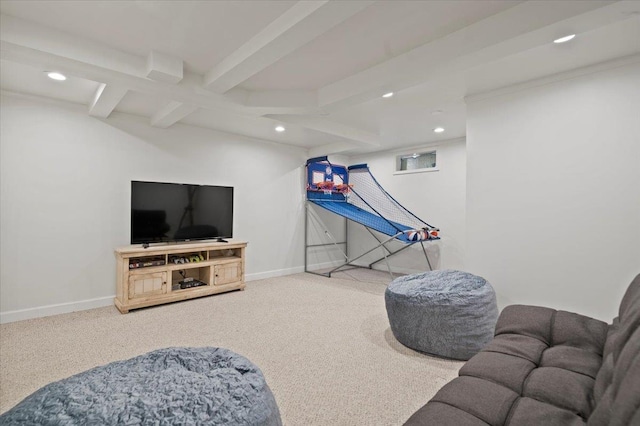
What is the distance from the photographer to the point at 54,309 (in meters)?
3.31

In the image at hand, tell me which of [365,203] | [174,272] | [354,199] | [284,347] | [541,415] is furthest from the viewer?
[354,199]

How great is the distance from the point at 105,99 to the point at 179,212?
1491mm

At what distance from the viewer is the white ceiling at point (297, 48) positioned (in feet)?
5.83

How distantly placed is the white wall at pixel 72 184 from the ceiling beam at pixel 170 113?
9.1 inches

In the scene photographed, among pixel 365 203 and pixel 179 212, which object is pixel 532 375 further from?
pixel 365 203

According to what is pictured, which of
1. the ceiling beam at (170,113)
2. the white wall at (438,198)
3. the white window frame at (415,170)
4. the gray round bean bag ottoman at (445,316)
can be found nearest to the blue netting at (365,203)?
the white wall at (438,198)

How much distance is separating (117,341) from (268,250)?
275cm

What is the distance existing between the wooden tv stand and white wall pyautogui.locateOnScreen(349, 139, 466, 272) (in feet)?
9.90

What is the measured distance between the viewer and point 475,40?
194 centimetres

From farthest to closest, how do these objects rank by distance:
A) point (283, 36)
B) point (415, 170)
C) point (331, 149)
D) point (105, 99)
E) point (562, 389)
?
point (415, 170) → point (331, 149) → point (105, 99) → point (283, 36) → point (562, 389)

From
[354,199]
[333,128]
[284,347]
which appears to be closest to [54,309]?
[284,347]

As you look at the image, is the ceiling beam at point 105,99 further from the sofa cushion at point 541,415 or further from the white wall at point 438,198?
the white wall at point 438,198

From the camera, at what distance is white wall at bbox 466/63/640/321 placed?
234cm

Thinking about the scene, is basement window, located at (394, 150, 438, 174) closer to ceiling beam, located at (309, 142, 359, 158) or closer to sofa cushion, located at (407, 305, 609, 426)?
ceiling beam, located at (309, 142, 359, 158)
